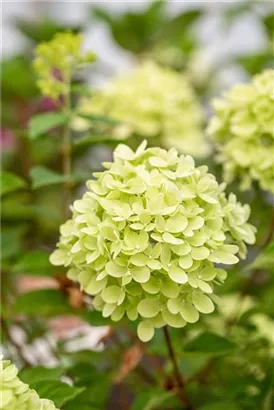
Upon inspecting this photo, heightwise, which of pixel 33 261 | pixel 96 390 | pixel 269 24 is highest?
pixel 269 24

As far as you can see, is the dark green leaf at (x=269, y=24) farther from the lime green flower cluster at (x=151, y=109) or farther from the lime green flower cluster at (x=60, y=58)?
the lime green flower cluster at (x=60, y=58)

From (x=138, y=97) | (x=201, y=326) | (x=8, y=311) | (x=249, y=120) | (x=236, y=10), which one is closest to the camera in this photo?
(x=249, y=120)

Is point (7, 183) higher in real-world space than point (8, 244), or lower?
higher

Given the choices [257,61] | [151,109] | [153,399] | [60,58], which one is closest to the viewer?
[153,399]

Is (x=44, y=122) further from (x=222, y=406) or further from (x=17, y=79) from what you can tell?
(x=17, y=79)

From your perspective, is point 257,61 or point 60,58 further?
point 257,61

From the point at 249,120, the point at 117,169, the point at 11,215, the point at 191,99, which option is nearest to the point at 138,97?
the point at 191,99

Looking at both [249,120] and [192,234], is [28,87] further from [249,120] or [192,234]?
[192,234]

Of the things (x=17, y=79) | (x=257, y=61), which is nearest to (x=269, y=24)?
(x=257, y=61)
